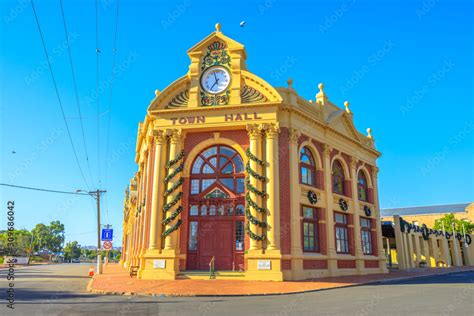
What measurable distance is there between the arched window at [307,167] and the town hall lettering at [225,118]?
4.31m

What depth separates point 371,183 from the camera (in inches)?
1206

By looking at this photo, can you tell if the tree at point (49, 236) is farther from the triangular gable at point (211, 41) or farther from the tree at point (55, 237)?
the triangular gable at point (211, 41)

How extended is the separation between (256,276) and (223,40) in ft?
45.6

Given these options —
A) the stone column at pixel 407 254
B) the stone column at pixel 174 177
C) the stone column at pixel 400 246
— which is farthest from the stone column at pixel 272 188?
the stone column at pixel 407 254

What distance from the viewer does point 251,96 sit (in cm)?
2188

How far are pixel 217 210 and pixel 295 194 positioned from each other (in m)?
4.48

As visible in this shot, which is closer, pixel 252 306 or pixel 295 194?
pixel 252 306

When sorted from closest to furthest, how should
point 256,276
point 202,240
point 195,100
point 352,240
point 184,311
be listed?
point 184,311 < point 256,276 < point 202,240 < point 195,100 < point 352,240

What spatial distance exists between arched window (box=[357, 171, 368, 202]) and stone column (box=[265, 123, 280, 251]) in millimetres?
11482

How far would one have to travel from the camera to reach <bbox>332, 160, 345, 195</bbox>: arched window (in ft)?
86.6

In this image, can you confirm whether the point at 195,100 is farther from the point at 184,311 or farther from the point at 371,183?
the point at 371,183

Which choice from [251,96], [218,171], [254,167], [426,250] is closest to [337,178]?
[254,167]

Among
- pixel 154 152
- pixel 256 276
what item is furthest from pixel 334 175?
pixel 154 152

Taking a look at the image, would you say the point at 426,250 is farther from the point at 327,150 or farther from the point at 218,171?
the point at 218,171
